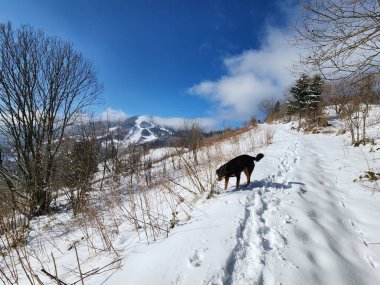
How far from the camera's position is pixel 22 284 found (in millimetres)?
3084

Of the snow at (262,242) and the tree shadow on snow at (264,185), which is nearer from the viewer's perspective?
the snow at (262,242)

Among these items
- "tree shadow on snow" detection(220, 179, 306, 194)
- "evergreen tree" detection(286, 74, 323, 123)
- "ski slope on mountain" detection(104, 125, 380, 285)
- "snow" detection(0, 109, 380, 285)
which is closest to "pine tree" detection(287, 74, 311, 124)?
"evergreen tree" detection(286, 74, 323, 123)

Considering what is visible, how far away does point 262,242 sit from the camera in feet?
8.76

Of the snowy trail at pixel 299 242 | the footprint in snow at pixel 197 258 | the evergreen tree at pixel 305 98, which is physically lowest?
the snowy trail at pixel 299 242

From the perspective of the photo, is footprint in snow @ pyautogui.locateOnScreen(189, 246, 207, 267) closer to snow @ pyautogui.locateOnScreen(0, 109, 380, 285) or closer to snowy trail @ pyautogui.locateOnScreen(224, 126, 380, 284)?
snow @ pyautogui.locateOnScreen(0, 109, 380, 285)

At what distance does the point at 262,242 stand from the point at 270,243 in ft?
0.28

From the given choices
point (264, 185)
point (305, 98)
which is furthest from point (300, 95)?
point (264, 185)

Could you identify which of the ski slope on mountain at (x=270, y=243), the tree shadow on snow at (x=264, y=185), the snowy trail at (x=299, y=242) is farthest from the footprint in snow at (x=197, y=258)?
the tree shadow on snow at (x=264, y=185)

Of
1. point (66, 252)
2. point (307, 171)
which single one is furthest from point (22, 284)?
point (307, 171)

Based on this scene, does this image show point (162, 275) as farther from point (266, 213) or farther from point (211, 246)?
point (266, 213)

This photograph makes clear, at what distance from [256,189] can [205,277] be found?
2672 mm

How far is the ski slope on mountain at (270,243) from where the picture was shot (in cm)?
218

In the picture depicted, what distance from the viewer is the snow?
219 centimetres

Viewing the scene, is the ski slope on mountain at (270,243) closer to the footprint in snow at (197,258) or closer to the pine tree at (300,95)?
the footprint in snow at (197,258)
